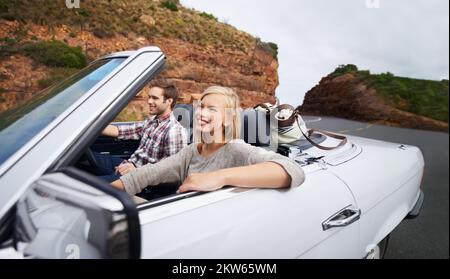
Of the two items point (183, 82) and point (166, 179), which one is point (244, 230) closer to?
point (166, 179)

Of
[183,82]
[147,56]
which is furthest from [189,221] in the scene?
[183,82]

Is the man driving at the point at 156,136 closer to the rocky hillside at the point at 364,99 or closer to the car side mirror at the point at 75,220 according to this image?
the car side mirror at the point at 75,220

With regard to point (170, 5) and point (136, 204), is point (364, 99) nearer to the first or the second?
point (170, 5)

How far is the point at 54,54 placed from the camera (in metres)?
17.0

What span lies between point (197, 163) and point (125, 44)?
21329 millimetres

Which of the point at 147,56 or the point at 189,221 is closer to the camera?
the point at 189,221

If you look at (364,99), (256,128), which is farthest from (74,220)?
(364,99)

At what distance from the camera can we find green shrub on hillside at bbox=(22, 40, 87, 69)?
648 inches

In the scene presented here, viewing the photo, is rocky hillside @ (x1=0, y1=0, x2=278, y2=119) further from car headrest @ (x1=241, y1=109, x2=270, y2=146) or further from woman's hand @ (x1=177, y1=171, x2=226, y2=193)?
woman's hand @ (x1=177, y1=171, x2=226, y2=193)

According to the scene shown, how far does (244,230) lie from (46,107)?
97cm

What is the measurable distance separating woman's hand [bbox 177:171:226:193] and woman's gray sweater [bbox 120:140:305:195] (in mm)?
247

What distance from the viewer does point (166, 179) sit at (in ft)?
→ 5.53
